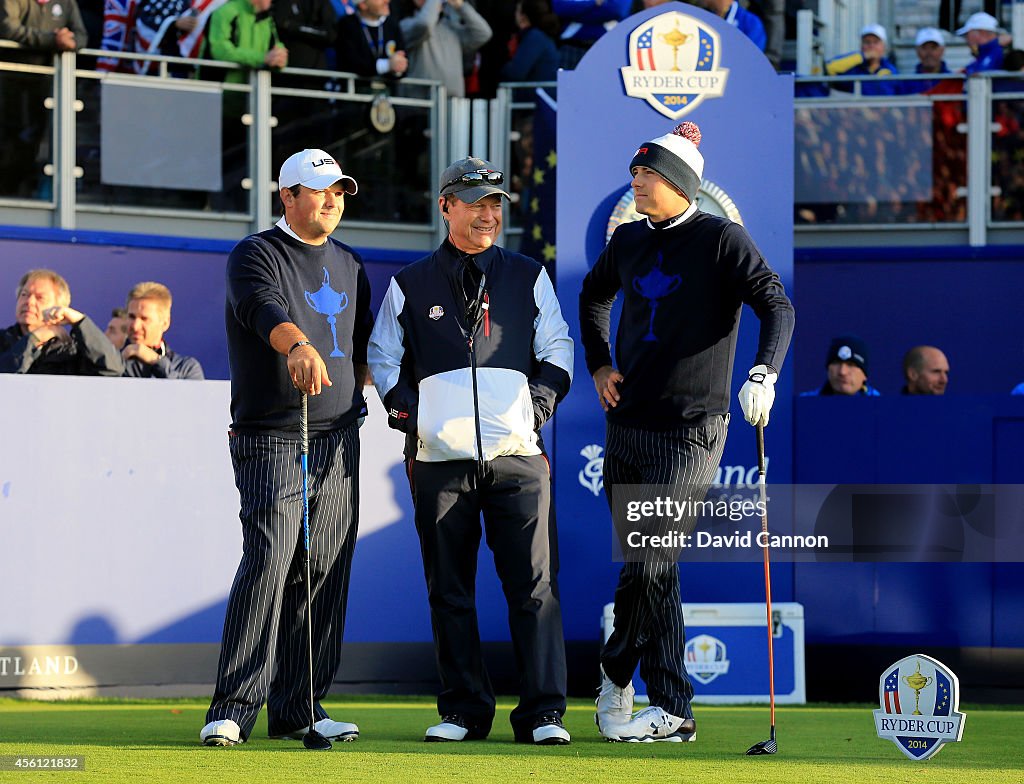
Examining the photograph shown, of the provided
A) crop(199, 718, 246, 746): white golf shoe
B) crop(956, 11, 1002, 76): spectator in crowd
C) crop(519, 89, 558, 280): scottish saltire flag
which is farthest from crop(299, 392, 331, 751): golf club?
crop(956, 11, 1002, 76): spectator in crowd

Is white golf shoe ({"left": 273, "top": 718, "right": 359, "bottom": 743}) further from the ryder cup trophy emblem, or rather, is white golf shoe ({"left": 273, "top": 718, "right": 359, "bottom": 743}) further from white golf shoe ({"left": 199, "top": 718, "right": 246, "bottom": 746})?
the ryder cup trophy emblem

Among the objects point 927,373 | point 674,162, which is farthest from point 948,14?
point 674,162

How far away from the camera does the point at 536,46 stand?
12.5m

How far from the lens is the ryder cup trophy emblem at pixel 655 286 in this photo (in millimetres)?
6055

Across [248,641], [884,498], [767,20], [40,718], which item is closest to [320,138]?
[767,20]

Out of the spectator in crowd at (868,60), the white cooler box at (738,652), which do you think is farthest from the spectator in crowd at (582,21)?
the white cooler box at (738,652)

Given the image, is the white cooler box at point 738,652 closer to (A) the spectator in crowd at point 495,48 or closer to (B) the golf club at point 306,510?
(B) the golf club at point 306,510

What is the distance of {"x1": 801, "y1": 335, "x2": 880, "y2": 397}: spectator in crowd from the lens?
9.23 metres

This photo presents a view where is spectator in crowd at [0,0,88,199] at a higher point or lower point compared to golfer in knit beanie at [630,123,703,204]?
higher

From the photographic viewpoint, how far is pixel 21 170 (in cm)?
1145

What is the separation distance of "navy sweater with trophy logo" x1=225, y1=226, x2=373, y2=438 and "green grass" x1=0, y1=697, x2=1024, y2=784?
1.11 meters

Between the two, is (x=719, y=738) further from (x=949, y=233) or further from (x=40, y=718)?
(x=949, y=233)

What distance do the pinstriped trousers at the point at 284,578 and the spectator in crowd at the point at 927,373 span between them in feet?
13.5

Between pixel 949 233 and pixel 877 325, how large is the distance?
0.83m
